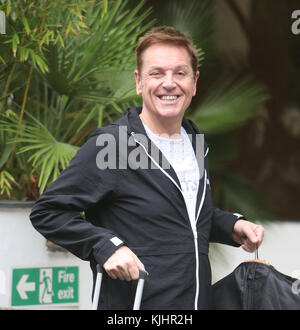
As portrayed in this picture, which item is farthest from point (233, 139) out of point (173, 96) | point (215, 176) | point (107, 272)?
point (107, 272)

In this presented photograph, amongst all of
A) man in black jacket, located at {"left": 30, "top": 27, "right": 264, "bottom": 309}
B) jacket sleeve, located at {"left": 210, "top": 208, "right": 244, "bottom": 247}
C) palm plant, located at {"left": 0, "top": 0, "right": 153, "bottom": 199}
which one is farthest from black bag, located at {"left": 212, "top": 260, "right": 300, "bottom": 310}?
palm plant, located at {"left": 0, "top": 0, "right": 153, "bottom": 199}

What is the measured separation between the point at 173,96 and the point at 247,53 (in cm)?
398

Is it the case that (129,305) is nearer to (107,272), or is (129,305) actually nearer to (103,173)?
(107,272)

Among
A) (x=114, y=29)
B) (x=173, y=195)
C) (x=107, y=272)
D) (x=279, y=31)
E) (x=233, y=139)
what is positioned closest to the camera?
(x=107, y=272)

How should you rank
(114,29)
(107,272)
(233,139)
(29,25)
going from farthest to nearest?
(233,139)
(114,29)
(29,25)
(107,272)

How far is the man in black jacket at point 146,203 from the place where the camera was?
1.86 meters

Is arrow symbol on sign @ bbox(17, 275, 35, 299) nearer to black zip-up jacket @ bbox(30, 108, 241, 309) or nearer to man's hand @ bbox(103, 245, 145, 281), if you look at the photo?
black zip-up jacket @ bbox(30, 108, 241, 309)

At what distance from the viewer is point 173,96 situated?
6.56 feet

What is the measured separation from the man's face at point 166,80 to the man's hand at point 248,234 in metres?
0.42

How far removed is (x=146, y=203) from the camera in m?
1.89

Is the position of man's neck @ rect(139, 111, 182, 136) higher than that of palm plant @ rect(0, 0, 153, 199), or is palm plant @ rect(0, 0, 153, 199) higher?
palm plant @ rect(0, 0, 153, 199)

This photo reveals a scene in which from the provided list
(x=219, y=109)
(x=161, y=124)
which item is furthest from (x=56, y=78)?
(x=161, y=124)

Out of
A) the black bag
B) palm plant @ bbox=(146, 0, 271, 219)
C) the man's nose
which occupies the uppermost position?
palm plant @ bbox=(146, 0, 271, 219)

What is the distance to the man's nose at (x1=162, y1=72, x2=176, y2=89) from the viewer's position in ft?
6.49
